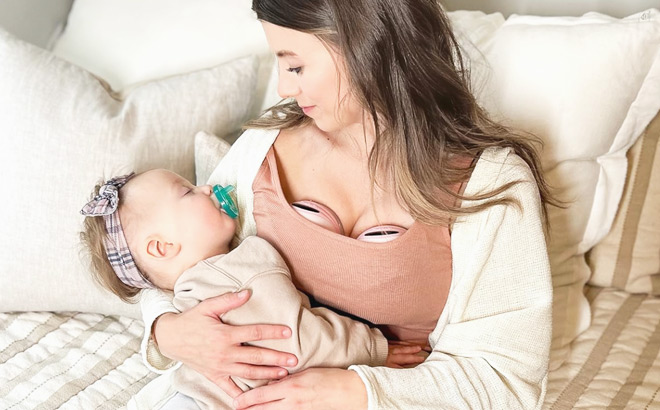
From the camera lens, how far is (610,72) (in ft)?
5.23

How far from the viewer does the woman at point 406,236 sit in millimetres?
1286

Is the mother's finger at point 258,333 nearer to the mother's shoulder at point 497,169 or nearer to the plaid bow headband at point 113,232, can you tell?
the plaid bow headband at point 113,232

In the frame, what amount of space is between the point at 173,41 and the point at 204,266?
0.74 meters

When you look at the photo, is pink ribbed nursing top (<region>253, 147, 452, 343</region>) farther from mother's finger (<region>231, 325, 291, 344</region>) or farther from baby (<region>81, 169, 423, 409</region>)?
mother's finger (<region>231, 325, 291, 344</region>)

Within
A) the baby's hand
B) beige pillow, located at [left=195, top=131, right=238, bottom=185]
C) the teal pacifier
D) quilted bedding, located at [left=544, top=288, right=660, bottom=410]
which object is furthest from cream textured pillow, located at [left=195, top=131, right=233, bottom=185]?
quilted bedding, located at [left=544, top=288, right=660, bottom=410]

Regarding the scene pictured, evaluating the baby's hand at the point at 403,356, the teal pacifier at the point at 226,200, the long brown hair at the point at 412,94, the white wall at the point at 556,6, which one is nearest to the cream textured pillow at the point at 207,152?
the teal pacifier at the point at 226,200

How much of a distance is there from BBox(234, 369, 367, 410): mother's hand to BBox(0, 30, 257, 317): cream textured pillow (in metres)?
0.53

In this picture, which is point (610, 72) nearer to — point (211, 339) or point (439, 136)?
point (439, 136)

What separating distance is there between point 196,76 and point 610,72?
87 centimetres

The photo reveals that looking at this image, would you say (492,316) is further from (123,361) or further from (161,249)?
(123,361)

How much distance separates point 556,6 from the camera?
6.48 ft

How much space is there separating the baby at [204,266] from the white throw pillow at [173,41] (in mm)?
490

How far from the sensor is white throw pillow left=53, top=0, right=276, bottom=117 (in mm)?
1922

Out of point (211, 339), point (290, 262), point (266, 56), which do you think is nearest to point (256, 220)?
point (290, 262)
